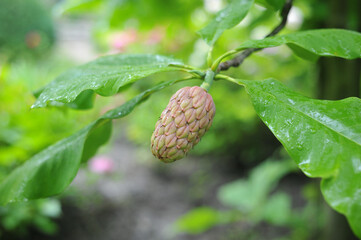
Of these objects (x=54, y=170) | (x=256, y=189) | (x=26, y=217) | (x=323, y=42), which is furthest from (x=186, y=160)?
(x=323, y=42)

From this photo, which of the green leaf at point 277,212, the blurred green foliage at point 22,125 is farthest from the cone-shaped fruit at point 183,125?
the green leaf at point 277,212

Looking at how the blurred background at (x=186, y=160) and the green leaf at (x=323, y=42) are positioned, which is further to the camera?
the blurred background at (x=186, y=160)

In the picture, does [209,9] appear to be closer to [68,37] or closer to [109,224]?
[109,224]

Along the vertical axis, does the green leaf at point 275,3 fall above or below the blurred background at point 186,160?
above

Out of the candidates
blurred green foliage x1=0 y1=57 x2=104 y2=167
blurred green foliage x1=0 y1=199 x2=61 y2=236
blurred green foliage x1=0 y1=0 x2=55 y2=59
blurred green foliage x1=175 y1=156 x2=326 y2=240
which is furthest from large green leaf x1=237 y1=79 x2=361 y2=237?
blurred green foliage x1=0 y1=0 x2=55 y2=59

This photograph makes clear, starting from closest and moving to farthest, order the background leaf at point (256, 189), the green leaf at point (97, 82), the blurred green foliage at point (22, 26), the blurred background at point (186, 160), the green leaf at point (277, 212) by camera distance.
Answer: the green leaf at point (97, 82)
the blurred background at point (186, 160)
the green leaf at point (277, 212)
the background leaf at point (256, 189)
the blurred green foliage at point (22, 26)

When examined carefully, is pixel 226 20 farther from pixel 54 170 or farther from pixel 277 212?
pixel 277 212

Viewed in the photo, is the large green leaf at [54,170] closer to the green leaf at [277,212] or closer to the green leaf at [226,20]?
the green leaf at [226,20]
